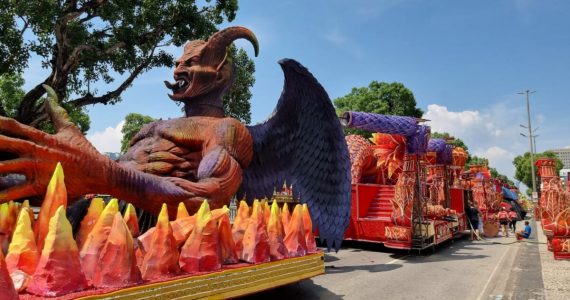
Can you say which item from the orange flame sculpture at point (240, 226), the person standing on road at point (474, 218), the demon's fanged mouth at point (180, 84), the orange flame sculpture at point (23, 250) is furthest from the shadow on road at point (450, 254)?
the orange flame sculpture at point (23, 250)

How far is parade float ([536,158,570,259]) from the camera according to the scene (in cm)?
849

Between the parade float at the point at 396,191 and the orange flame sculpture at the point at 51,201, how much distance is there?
6602mm

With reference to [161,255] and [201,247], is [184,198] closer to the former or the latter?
[201,247]

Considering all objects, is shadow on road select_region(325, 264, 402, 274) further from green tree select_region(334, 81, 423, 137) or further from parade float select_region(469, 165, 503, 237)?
green tree select_region(334, 81, 423, 137)

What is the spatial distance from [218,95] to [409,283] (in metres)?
4.01

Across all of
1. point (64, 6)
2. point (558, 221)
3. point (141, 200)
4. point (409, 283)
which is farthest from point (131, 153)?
point (558, 221)

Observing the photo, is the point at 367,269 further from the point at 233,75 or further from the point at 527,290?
the point at 233,75

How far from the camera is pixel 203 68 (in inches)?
173

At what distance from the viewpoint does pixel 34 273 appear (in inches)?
86.0

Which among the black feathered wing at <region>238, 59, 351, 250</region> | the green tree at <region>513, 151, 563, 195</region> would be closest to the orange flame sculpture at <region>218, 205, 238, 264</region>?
the black feathered wing at <region>238, 59, 351, 250</region>

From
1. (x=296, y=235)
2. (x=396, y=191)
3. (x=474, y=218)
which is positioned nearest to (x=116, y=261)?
(x=296, y=235)

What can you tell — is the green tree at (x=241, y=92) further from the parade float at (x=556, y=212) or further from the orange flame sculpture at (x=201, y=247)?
the orange flame sculpture at (x=201, y=247)

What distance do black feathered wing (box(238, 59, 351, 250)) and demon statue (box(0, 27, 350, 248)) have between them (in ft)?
0.04

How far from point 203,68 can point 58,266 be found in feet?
8.86
